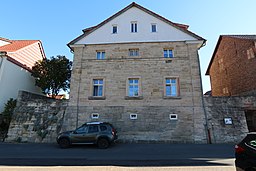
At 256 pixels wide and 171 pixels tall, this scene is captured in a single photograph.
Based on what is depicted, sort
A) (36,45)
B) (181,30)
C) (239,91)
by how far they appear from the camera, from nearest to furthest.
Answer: (181,30) < (239,91) < (36,45)

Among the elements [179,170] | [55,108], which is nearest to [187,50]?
[179,170]

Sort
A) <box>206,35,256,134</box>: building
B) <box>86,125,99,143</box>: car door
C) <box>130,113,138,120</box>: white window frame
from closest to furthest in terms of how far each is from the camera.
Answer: <box>86,125,99,143</box>: car door → <box>130,113,138,120</box>: white window frame → <box>206,35,256,134</box>: building

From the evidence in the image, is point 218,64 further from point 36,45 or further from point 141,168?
point 36,45

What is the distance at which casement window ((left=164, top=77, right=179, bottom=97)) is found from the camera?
517 inches

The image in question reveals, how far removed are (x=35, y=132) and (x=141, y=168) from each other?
10.7 m

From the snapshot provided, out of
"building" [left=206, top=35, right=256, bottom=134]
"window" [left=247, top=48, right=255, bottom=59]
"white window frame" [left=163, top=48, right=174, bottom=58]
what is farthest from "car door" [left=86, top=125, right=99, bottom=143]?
"window" [left=247, top=48, right=255, bottom=59]

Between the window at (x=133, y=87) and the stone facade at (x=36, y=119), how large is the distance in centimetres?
578

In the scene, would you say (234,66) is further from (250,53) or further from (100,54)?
(100,54)

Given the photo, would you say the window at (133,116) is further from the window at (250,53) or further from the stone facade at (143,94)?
the window at (250,53)

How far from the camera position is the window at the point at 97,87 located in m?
13.7

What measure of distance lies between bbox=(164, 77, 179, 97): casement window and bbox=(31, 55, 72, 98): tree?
10675mm

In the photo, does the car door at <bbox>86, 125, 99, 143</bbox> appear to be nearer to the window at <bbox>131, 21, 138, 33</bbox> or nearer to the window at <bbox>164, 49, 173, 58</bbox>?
the window at <bbox>164, 49, 173, 58</bbox>

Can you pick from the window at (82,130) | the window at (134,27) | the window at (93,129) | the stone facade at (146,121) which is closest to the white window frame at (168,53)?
the window at (134,27)

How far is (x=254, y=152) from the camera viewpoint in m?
3.57
